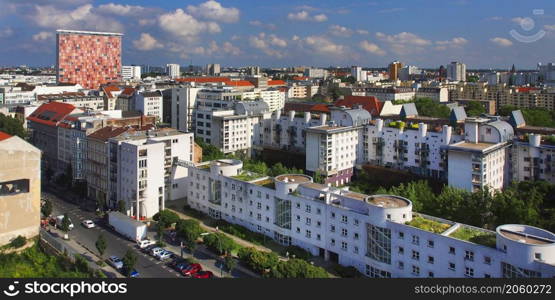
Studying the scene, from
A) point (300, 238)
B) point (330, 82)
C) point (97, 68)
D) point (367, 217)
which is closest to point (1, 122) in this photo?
point (300, 238)

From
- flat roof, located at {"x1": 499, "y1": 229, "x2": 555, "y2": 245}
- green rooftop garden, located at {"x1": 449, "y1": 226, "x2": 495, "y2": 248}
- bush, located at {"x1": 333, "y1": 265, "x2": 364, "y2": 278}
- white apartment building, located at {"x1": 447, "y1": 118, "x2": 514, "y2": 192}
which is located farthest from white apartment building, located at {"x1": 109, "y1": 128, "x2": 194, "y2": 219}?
flat roof, located at {"x1": 499, "y1": 229, "x2": 555, "y2": 245}

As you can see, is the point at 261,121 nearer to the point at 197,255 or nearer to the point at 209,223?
the point at 209,223

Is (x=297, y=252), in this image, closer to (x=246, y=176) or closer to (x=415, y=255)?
(x=415, y=255)

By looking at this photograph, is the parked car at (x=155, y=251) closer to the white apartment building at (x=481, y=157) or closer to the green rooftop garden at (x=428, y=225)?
the green rooftop garden at (x=428, y=225)

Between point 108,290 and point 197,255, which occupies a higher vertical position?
point 108,290

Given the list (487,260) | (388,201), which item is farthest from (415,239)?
(487,260)

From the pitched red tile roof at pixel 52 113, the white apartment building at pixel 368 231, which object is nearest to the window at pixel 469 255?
the white apartment building at pixel 368 231
